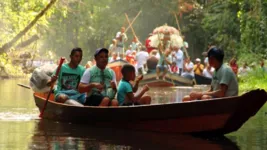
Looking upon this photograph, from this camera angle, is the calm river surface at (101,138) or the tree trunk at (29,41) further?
the tree trunk at (29,41)


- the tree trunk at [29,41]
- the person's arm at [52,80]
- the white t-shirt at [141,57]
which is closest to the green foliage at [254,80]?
the white t-shirt at [141,57]

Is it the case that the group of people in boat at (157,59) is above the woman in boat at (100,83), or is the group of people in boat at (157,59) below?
above

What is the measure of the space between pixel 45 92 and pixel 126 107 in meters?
3.82

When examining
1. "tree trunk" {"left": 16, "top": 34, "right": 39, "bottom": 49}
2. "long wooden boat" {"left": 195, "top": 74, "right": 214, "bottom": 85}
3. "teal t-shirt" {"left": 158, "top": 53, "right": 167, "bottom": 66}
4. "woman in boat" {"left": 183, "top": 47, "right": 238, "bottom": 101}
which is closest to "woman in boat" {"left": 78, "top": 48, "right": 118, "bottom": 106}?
"woman in boat" {"left": 183, "top": 47, "right": 238, "bottom": 101}

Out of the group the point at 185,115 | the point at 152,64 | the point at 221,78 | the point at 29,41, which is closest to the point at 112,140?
the point at 185,115

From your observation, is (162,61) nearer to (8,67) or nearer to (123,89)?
(8,67)

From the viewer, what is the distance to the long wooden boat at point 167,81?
1280 inches

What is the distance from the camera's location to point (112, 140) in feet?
39.9

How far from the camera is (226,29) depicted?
131 feet

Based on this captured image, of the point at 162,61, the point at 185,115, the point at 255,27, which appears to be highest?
the point at 255,27

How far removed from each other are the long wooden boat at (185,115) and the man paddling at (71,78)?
0.53 m

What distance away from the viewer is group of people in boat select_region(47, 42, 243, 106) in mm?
12727

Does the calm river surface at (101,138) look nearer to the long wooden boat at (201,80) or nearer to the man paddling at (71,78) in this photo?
the man paddling at (71,78)

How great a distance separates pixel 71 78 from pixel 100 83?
0.63 metres
